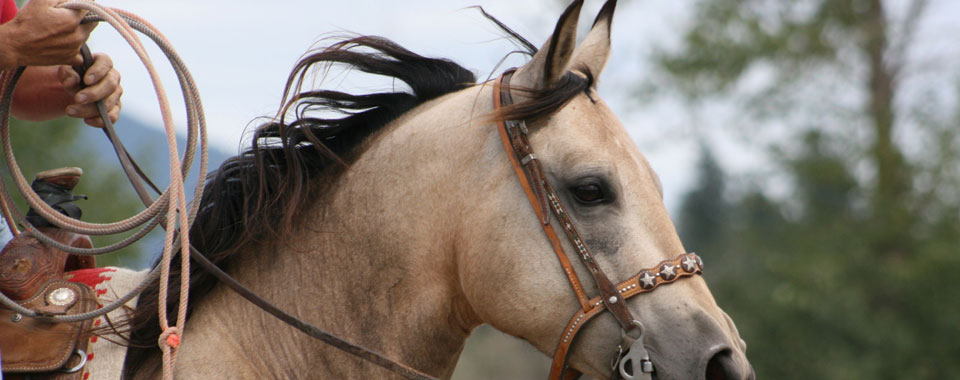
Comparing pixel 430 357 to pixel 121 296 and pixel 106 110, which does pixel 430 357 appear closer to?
pixel 121 296

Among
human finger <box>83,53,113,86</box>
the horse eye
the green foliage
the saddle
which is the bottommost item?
the green foliage

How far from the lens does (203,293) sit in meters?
3.15

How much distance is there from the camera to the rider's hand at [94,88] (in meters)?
3.00

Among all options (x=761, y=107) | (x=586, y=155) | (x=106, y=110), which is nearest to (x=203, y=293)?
(x=106, y=110)

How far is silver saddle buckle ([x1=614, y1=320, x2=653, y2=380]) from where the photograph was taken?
2770 millimetres

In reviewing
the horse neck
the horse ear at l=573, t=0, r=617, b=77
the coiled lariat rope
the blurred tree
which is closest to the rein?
the coiled lariat rope

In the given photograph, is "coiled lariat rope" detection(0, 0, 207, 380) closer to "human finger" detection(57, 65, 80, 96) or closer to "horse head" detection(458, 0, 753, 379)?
"human finger" detection(57, 65, 80, 96)

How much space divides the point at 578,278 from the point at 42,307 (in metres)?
1.74

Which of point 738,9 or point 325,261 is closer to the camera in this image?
point 325,261

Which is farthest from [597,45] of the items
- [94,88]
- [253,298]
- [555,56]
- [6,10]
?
[6,10]

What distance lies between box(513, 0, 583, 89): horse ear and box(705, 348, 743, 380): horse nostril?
107cm

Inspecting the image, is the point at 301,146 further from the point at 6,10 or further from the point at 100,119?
the point at 6,10

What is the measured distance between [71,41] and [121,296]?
0.86 m

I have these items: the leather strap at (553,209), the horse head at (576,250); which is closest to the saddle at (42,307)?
the horse head at (576,250)
